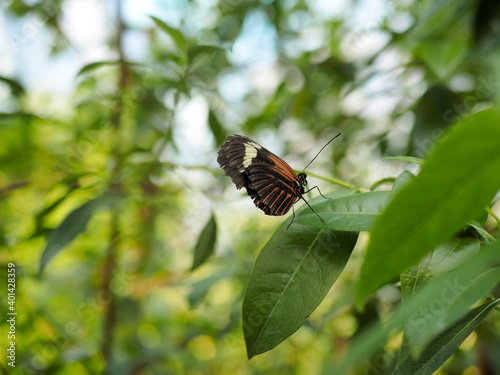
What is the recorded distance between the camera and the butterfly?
57 centimetres

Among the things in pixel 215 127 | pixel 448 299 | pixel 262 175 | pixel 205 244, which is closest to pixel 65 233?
pixel 205 244

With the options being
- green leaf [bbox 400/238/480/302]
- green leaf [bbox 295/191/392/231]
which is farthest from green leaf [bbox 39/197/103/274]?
green leaf [bbox 400/238/480/302]

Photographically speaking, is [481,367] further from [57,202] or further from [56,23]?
[56,23]

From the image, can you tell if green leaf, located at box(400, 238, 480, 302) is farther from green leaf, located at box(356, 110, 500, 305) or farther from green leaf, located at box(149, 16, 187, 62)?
green leaf, located at box(149, 16, 187, 62)

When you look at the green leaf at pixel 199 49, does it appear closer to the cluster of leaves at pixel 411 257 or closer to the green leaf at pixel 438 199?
the cluster of leaves at pixel 411 257

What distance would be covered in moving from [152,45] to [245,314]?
167 cm

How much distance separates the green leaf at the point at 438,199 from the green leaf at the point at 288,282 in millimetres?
166

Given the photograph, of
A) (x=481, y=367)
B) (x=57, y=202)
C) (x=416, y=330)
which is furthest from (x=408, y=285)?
(x=481, y=367)

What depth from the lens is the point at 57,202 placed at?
884mm

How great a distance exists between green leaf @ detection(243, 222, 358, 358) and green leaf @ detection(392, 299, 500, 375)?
98 mm

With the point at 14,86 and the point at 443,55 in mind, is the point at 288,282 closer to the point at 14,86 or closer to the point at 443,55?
the point at 443,55

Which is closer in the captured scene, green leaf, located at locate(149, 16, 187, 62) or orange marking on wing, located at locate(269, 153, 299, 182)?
orange marking on wing, located at locate(269, 153, 299, 182)

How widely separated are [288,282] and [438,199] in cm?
22

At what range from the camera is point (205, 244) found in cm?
88
